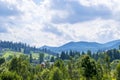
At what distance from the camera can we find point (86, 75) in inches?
3511

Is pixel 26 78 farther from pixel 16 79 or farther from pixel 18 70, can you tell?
pixel 16 79

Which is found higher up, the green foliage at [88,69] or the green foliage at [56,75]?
the green foliage at [88,69]

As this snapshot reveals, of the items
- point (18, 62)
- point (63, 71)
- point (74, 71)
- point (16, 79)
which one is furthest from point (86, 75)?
point (74, 71)

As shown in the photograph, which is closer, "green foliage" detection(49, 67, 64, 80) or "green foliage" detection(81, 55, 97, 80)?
"green foliage" detection(81, 55, 97, 80)

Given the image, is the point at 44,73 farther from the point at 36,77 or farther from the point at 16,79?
the point at 16,79

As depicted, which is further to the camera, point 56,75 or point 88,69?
point 56,75

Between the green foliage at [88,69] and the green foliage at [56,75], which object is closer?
the green foliage at [88,69]

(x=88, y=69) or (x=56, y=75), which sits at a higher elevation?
(x=88, y=69)

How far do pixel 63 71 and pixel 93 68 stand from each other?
222ft

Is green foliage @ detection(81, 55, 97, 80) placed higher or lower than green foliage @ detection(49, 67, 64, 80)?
higher

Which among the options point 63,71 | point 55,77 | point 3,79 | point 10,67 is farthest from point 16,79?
point 63,71

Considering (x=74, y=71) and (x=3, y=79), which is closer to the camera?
(x=3, y=79)

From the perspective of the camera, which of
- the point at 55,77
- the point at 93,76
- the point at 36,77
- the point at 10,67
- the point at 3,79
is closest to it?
the point at 93,76

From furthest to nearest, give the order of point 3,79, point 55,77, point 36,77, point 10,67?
point 36,77 < point 55,77 < point 10,67 < point 3,79
